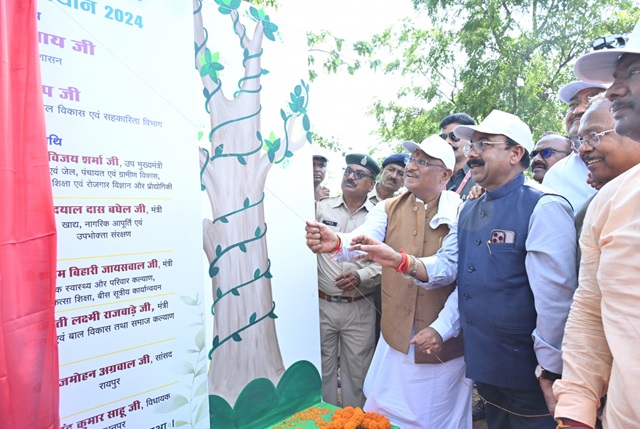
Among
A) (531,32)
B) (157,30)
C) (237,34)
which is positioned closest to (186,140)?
(157,30)

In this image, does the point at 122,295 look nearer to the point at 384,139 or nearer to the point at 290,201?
the point at 290,201

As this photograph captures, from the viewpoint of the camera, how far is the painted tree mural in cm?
210

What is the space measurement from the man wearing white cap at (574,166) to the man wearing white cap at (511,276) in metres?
0.58

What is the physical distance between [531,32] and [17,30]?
9408mm

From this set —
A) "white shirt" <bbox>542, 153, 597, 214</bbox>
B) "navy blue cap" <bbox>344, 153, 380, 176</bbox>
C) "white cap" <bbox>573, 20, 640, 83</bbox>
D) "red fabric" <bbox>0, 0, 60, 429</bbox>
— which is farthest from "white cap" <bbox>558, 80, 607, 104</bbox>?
"red fabric" <bbox>0, 0, 60, 429</bbox>

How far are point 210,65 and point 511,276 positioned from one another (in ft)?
5.84

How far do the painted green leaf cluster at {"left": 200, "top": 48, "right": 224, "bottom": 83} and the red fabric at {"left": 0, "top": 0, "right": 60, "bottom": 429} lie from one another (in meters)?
0.78

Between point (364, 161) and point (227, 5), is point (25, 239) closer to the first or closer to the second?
point (227, 5)

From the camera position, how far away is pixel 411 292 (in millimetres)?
2549

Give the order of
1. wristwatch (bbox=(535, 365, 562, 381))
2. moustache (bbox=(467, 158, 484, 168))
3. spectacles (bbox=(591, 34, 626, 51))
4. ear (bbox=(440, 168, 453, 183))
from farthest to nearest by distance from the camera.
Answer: ear (bbox=(440, 168, 453, 183)) < moustache (bbox=(467, 158, 484, 168)) < spectacles (bbox=(591, 34, 626, 51)) < wristwatch (bbox=(535, 365, 562, 381))

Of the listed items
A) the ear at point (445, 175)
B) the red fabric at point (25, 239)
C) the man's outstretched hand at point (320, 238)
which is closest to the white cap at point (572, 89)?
the ear at point (445, 175)

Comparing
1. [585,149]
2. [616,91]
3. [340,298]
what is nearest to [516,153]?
[585,149]

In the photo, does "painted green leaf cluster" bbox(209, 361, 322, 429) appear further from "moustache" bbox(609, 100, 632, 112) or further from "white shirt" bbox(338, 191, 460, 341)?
"moustache" bbox(609, 100, 632, 112)

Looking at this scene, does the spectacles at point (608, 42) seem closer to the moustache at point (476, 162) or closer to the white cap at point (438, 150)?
the moustache at point (476, 162)
